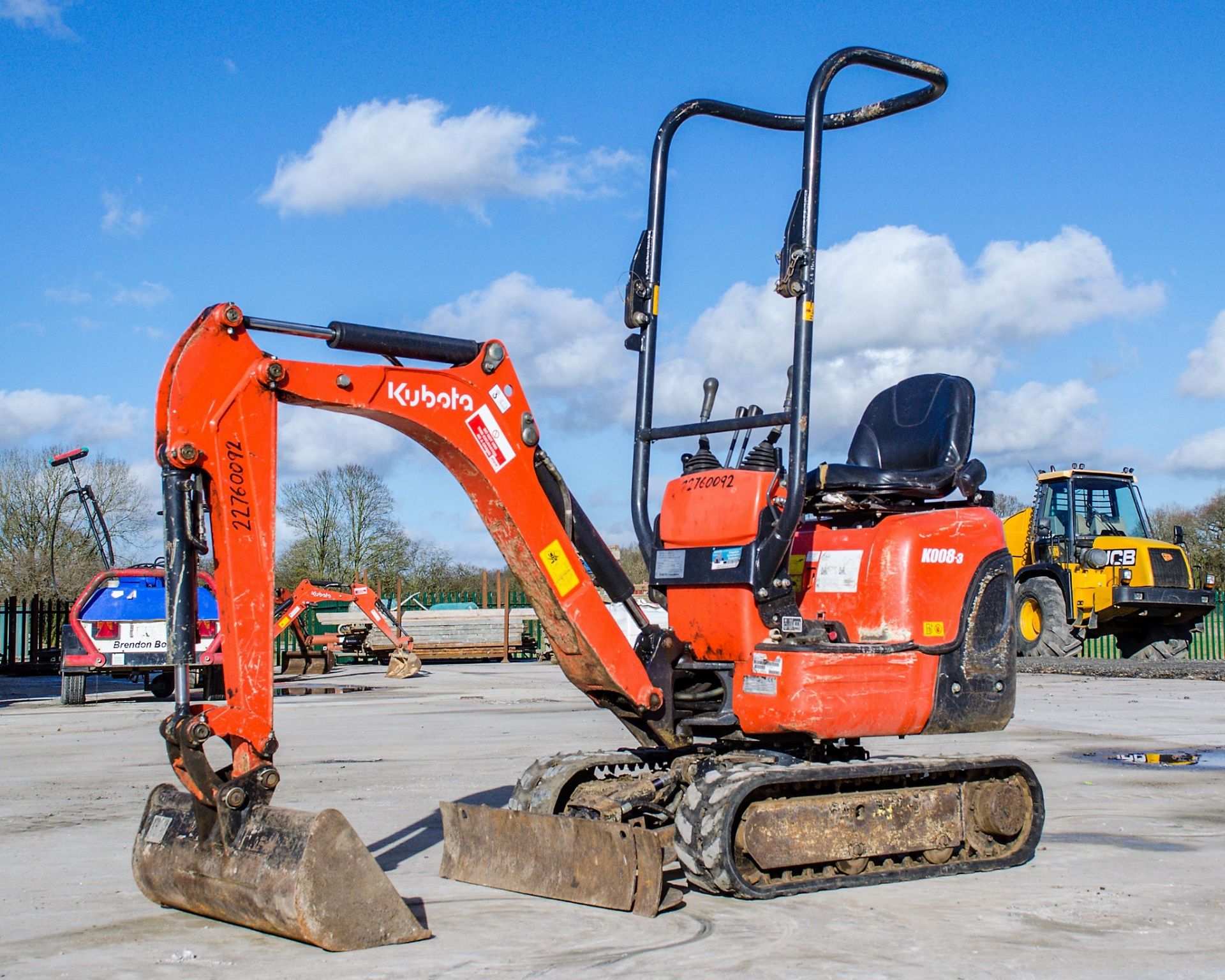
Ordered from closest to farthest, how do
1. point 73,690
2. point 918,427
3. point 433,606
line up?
1. point 918,427
2. point 73,690
3. point 433,606

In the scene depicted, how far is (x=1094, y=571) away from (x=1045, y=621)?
4.16ft

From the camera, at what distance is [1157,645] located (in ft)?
81.7

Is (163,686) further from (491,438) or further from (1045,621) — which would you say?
(491,438)

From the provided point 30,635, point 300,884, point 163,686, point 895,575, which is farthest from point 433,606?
point 300,884

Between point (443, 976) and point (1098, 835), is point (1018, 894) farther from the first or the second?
point (443, 976)

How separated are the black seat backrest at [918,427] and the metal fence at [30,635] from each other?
22564mm

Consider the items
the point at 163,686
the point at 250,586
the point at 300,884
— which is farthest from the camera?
the point at 163,686

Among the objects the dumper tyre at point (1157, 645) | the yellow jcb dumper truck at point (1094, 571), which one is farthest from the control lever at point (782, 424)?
the dumper tyre at point (1157, 645)

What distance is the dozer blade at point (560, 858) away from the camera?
5.52 metres

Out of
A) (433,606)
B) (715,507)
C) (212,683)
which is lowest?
(212,683)

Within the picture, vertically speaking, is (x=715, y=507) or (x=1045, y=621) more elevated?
(x=715, y=507)

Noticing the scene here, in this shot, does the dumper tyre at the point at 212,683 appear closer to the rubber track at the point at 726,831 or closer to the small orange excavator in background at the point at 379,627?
the small orange excavator in background at the point at 379,627

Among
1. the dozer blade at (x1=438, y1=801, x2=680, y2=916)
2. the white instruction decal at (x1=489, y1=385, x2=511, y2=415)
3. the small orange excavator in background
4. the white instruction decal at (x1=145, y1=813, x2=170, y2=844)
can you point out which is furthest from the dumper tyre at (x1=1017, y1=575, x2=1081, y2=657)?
the white instruction decal at (x1=145, y1=813, x2=170, y2=844)

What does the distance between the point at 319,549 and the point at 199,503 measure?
154 feet
